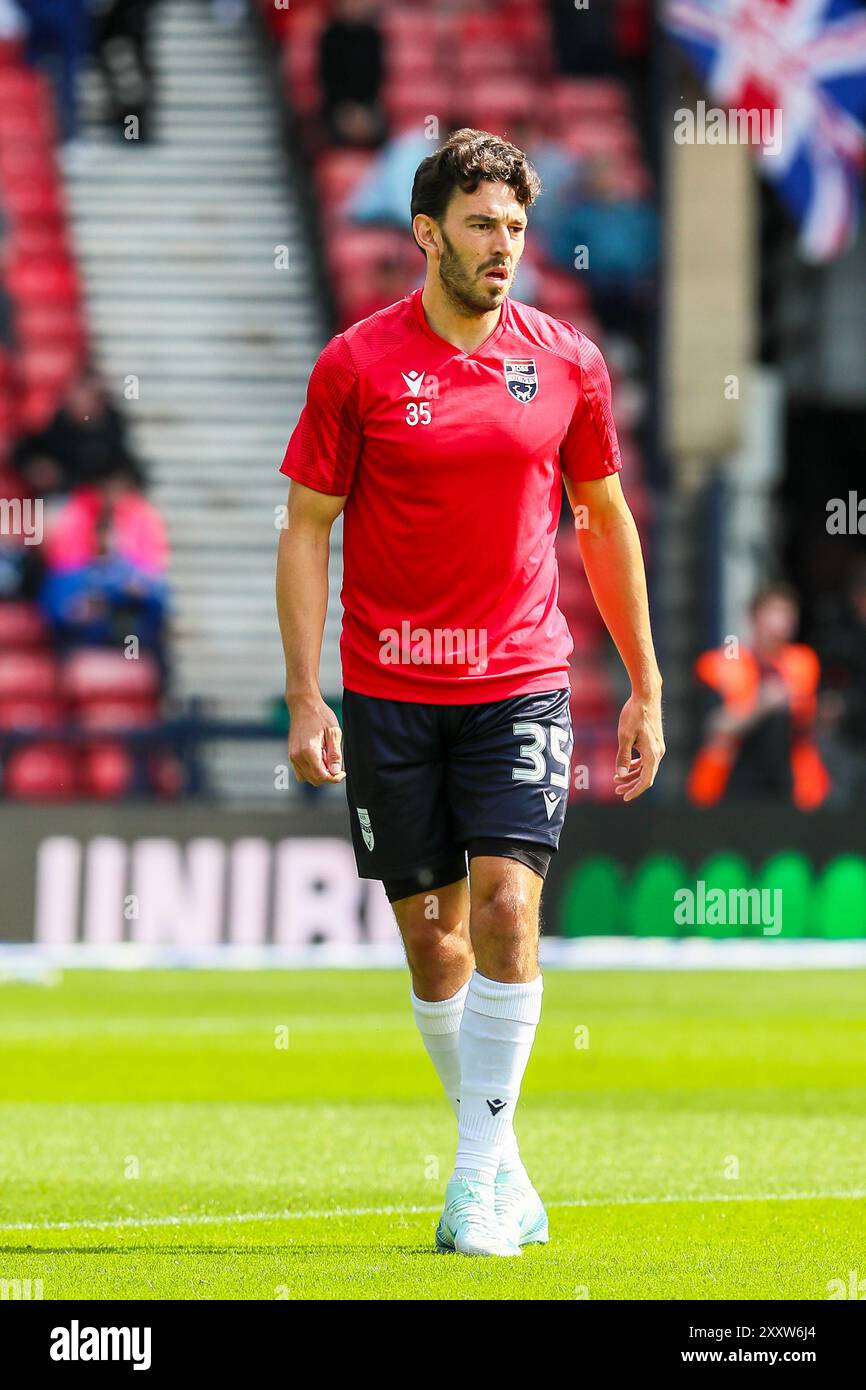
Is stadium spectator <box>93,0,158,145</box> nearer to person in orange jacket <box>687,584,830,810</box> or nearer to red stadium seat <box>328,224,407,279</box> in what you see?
red stadium seat <box>328,224,407,279</box>

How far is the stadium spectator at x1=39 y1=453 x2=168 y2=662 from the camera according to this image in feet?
58.8

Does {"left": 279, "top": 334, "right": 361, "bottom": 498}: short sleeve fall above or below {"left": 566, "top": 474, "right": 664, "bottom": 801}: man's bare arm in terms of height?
above

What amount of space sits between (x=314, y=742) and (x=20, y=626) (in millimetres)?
13002

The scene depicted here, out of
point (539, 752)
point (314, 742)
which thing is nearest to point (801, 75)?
point (539, 752)

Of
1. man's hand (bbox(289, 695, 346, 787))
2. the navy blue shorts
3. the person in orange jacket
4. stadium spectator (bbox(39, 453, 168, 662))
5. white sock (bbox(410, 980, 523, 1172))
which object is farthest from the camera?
stadium spectator (bbox(39, 453, 168, 662))

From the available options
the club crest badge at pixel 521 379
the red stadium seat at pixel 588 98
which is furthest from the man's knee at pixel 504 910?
the red stadium seat at pixel 588 98

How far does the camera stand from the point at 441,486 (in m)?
6.38

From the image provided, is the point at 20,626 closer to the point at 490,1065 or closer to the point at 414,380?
the point at 414,380

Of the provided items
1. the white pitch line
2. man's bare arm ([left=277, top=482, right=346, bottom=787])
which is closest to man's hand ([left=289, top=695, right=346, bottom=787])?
man's bare arm ([left=277, top=482, right=346, bottom=787])

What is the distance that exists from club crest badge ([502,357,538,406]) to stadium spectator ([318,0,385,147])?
16870 millimetres

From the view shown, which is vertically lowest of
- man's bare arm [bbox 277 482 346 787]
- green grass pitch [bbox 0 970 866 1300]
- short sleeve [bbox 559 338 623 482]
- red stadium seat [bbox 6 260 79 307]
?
green grass pitch [bbox 0 970 866 1300]

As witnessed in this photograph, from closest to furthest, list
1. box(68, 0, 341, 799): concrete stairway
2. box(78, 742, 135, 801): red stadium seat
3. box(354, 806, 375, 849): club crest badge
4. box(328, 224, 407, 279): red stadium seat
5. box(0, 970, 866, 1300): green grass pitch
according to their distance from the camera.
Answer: box(0, 970, 866, 1300): green grass pitch, box(354, 806, 375, 849): club crest badge, box(78, 742, 135, 801): red stadium seat, box(68, 0, 341, 799): concrete stairway, box(328, 224, 407, 279): red stadium seat

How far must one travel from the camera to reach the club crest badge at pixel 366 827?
21.4ft

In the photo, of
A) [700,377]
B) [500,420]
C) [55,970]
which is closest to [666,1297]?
[500,420]
